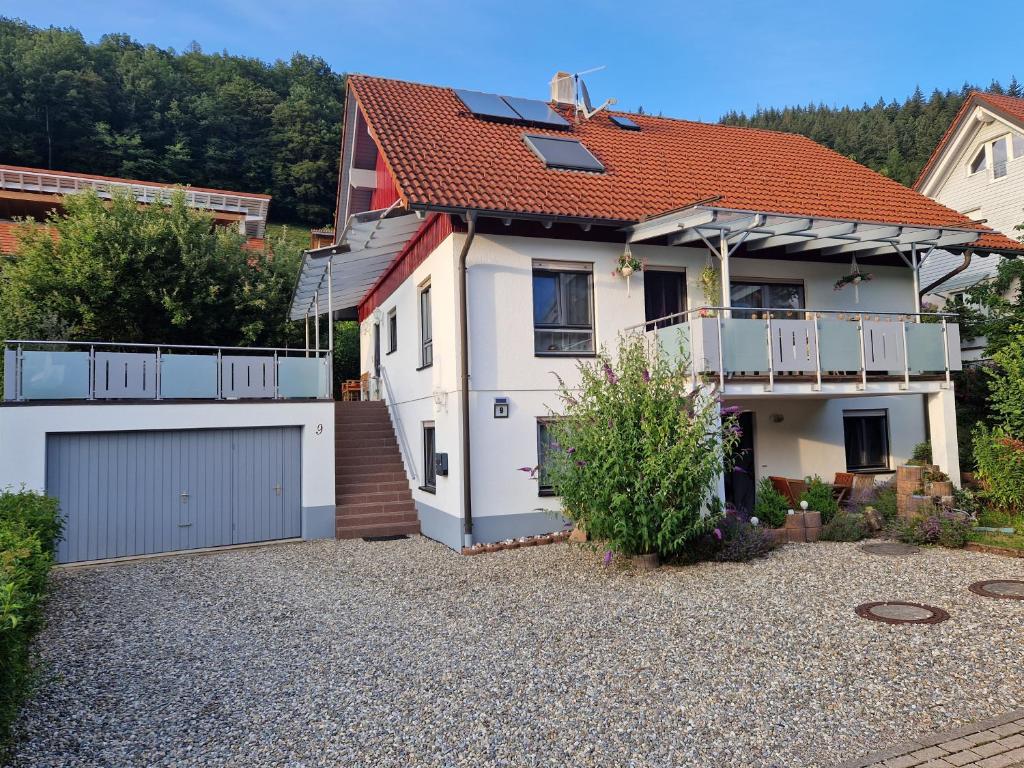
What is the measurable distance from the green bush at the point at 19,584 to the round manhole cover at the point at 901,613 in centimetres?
690

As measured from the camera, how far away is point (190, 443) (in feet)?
40.0

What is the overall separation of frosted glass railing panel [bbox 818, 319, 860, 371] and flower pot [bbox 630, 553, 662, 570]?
479 cm

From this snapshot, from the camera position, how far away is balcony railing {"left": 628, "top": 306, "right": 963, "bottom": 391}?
10.6m

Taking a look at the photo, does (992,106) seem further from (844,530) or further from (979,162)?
(844,530)

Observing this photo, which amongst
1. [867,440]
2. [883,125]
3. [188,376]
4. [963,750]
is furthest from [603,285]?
[883,125]

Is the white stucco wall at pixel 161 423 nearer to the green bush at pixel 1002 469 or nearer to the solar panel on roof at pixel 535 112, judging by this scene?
the solar panel on roof at pixel 535 112

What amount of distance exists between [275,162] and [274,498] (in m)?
48.0

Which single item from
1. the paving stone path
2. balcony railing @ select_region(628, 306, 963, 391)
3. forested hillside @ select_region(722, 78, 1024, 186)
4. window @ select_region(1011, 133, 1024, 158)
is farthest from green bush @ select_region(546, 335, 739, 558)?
forested hillside @ select_region(722, 78, 1024, 186)

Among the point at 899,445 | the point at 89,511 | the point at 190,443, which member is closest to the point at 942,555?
the point at 899,445

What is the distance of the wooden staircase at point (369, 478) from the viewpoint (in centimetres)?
1329

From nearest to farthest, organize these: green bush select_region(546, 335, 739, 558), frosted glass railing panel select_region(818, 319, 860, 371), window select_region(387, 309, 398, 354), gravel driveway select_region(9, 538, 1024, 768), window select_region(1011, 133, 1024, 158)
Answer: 1. gravel driveway select_region(9, 538, 1024, 768)
2. green bush select_region(546, 335, 739, 558)
3. frosted glass railing panel select_region(818, 319, 860, 371)
4. window select_region(387, 309, 398, 354)
5. window select_region(1011, 133, 1024, 158)

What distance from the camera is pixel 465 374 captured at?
1100 cm

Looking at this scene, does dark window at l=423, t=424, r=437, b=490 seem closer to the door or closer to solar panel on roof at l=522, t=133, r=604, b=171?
solar panel on roof at l=522, t=133, r=604, b=171

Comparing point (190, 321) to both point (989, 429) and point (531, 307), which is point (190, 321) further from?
point (989, 429)
